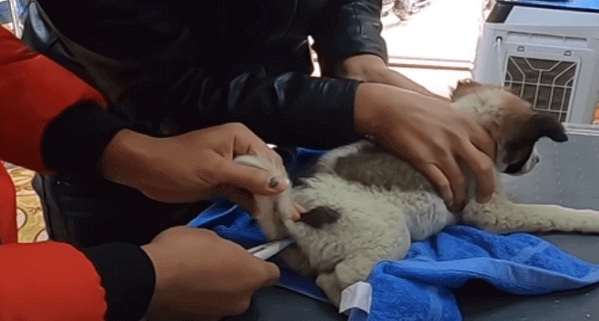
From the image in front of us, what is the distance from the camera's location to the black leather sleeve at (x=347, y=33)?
1.07 metres

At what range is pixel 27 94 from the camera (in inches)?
31.9

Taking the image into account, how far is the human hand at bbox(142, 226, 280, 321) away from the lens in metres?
0.70

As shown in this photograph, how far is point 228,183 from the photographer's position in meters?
0.78

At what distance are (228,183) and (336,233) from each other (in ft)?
0.39

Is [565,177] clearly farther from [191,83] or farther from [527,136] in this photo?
[191,83]

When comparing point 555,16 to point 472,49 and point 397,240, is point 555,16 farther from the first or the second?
point 472,49

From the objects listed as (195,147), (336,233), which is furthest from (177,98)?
(336,233)

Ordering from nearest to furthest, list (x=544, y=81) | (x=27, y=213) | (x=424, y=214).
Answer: (x=424, y=214) → (x=544, y=81) → (x=27, y=213)

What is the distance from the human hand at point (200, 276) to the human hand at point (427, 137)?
0.21 metres

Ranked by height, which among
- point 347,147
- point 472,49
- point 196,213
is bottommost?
point 472,49

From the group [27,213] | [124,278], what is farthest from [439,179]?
[27,213]

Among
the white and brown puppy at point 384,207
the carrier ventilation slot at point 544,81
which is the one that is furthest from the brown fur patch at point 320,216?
the carrier ventilation slot at point 544,81

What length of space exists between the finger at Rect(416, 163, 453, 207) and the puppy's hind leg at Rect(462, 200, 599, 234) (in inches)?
1.8

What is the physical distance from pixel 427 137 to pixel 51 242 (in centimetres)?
40
